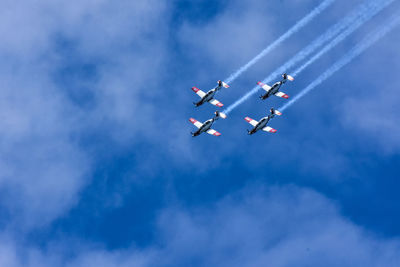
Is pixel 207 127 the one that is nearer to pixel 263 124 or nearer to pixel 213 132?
pixel 213 132

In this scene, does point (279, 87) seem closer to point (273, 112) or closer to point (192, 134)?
point (273, 112)

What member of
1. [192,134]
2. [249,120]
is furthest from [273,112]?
[192,134]

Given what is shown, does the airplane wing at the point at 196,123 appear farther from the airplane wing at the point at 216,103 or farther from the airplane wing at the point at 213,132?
the airplane wing at the point at 216,103

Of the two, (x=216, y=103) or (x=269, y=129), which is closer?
(x=269, y=129)

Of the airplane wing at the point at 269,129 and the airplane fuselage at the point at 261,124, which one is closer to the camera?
the airplane fuselage at the point at 261,124

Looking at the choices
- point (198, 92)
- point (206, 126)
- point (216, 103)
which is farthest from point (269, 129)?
point (198, 92)

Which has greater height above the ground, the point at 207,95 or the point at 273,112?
the point at 207,95

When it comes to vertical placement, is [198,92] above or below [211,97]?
above

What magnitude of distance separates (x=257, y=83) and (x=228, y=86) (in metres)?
5.52

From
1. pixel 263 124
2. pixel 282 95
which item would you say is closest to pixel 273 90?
pixel 282 95

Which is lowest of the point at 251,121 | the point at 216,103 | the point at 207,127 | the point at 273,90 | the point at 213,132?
the point at 251,121

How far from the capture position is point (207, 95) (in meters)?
146

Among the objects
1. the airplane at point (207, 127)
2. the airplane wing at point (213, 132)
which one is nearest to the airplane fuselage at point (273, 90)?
the airplane at point (207, 127)

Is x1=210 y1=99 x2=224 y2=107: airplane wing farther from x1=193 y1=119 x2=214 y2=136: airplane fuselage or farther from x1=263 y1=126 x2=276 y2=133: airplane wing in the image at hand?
x1=263 y1=126 x2=276 y2=133: airplane wing
